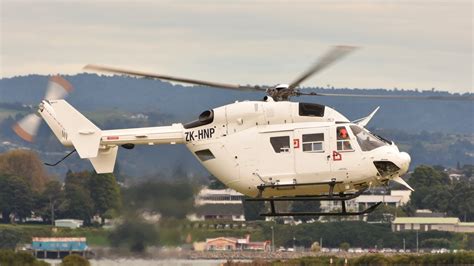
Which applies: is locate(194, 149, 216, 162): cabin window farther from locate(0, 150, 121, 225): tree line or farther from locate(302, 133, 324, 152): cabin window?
locate(0, 150, 121, 225): tree line

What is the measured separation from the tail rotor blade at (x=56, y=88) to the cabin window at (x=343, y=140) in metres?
6.85

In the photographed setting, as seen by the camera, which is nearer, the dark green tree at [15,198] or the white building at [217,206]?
the white building at [217,206]

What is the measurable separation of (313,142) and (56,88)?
6.58m

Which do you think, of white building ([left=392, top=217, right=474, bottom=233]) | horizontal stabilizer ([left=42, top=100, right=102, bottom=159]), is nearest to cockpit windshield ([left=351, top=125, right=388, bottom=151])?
horizontal stabilizer ([left=42, top=100, right=102, bottom=159])

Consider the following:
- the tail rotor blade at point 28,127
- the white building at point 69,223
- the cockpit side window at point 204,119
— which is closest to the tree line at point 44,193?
the white building at point 69,223

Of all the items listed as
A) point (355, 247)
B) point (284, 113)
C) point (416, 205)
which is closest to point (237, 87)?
point (284, 113)

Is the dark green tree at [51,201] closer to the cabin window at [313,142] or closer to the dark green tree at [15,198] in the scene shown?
the dark green tree at [15,198]

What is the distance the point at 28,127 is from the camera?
39344 millimetres

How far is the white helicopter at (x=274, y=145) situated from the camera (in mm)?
36125

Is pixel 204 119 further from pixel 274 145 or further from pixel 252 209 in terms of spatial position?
pixel 252 209

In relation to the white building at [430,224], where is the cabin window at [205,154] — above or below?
above

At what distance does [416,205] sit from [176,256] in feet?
128

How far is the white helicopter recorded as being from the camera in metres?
36.1

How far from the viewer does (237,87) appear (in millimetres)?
36531
